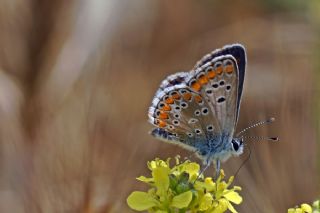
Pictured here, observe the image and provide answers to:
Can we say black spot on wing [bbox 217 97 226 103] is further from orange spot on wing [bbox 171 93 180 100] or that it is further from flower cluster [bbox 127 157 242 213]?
flower cluster [bbox 127 157 242 213]

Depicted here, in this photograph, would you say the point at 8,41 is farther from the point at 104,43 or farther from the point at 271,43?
the point at 271,43

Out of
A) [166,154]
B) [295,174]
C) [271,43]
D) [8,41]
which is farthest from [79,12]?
[295,174]

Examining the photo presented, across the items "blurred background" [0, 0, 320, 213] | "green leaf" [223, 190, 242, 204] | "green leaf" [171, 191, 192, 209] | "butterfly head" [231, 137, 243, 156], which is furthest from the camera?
"blurred background" [0, 0, 320, 213]

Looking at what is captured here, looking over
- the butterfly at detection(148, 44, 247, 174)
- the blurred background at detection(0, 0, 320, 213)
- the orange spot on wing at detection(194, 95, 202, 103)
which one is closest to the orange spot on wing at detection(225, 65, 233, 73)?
the butterfly at detection(148, 44, 247, 174)

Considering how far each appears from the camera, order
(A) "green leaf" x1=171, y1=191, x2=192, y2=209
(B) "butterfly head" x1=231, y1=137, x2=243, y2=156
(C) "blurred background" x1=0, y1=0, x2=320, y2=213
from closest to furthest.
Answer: (A) "green leaf" x1=171, y1=191, x2=192, y2=209 < (B) "butterfly head" x1=231, y1=137, x2=243, y2=156 < (C) "blurred background" x1=0, y1=0, x2=320, y2=213

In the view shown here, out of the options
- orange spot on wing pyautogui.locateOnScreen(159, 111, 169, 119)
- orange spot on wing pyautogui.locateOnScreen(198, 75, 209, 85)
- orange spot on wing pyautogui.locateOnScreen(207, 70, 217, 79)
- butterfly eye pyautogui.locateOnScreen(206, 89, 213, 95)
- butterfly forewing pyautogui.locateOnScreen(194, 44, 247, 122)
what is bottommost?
orange spot on wing pyautogui.locateOnScreen(159, 111, 169, 119)

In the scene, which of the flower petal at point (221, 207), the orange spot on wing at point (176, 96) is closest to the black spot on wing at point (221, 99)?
the orange spot on wing at point (176, 96)

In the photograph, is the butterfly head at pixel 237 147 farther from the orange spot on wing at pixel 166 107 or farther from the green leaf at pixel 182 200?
the green leaf at pixel 182 200
